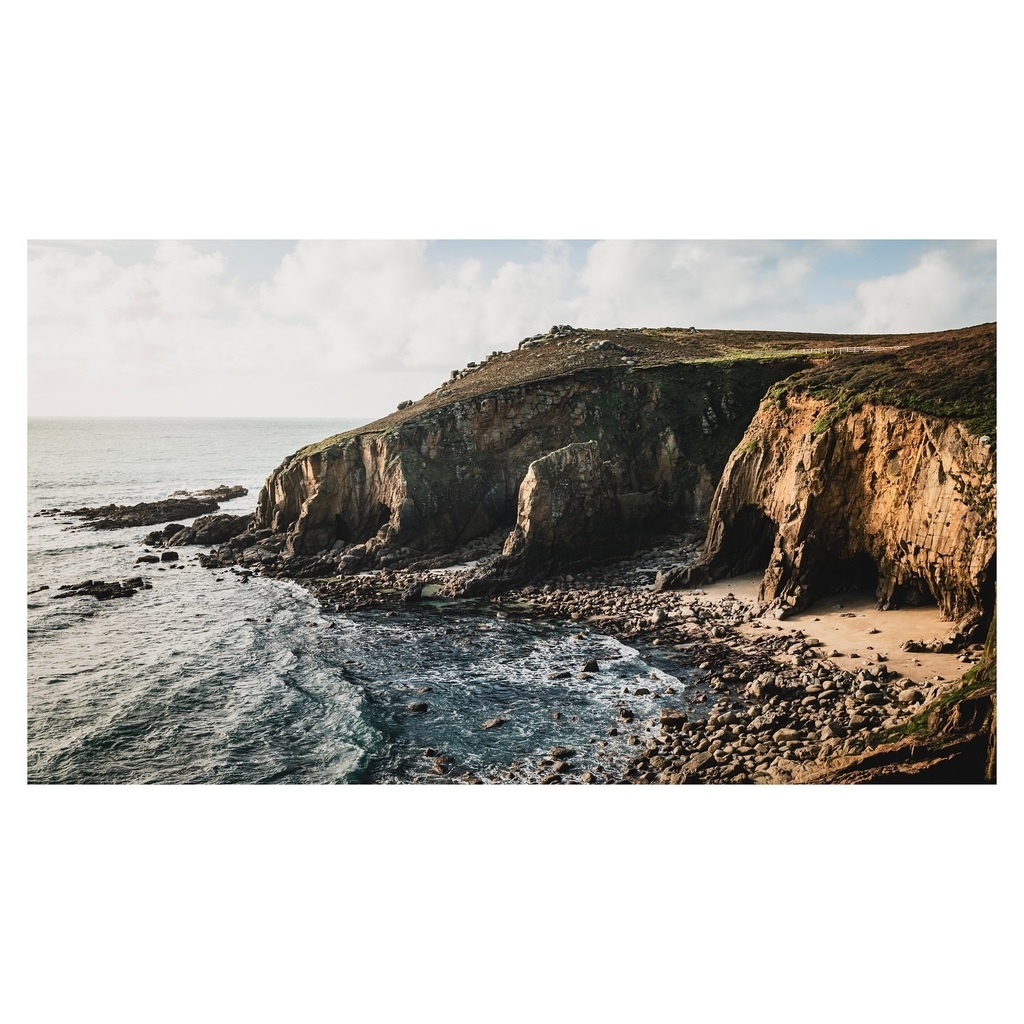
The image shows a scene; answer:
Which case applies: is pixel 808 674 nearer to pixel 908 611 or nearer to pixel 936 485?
pixel 908 611

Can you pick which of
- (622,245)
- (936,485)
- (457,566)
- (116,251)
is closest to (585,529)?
(457,566)

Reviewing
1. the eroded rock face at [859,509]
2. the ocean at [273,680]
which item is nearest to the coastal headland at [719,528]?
the eroded rock face at [859,509]

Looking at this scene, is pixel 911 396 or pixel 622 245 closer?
pixel 622 245

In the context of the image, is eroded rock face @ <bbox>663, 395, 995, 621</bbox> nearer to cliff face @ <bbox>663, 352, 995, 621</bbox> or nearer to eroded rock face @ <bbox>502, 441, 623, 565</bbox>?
cliff face @ <bbox>663, 352, 995, 621</bbox>

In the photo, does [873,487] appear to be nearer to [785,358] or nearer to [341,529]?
[785,358]

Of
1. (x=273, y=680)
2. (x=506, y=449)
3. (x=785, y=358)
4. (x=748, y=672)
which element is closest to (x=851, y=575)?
(x=748, y=672)

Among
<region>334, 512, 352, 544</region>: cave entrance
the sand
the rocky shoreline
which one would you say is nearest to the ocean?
the rocky shoreline
